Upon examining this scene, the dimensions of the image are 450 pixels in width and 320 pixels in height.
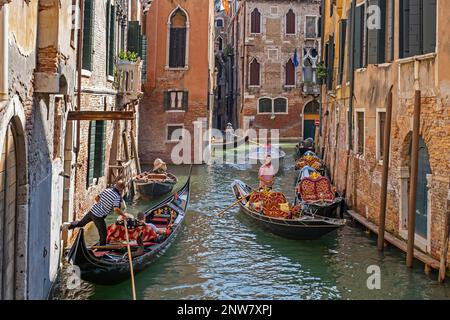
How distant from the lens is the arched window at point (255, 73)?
93.8 ft

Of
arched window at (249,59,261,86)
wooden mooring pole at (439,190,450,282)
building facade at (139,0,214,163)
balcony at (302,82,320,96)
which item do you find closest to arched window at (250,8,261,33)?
arched window at (249,59,261,86)

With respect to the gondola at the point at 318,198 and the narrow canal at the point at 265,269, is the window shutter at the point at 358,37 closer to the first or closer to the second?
the gondola at the point at 318,198

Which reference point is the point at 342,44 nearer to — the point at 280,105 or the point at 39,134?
the point at 39,134

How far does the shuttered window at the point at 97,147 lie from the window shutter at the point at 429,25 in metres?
5.19

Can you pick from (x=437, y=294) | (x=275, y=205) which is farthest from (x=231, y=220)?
(x=437, y=294)

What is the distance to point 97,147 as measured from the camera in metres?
9.79

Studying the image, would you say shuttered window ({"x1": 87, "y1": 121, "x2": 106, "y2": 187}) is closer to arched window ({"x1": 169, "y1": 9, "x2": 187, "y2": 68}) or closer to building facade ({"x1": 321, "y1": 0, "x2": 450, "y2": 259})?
building facade ({"x1": 321, "y1": 0, "x2": 450, "y2": 259})

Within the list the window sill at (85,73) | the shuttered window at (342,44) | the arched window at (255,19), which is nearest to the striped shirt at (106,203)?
the window sill at (85,73)

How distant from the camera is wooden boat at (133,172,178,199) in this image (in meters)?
12.6

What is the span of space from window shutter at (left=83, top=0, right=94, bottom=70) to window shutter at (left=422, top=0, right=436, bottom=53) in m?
4.61

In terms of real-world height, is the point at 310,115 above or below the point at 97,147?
above

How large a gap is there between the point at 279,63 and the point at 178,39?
37.8 feet

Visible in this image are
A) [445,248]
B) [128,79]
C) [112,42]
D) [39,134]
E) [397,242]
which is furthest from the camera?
[128,79]

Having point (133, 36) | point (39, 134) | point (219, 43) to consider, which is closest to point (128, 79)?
point (133, 36)
